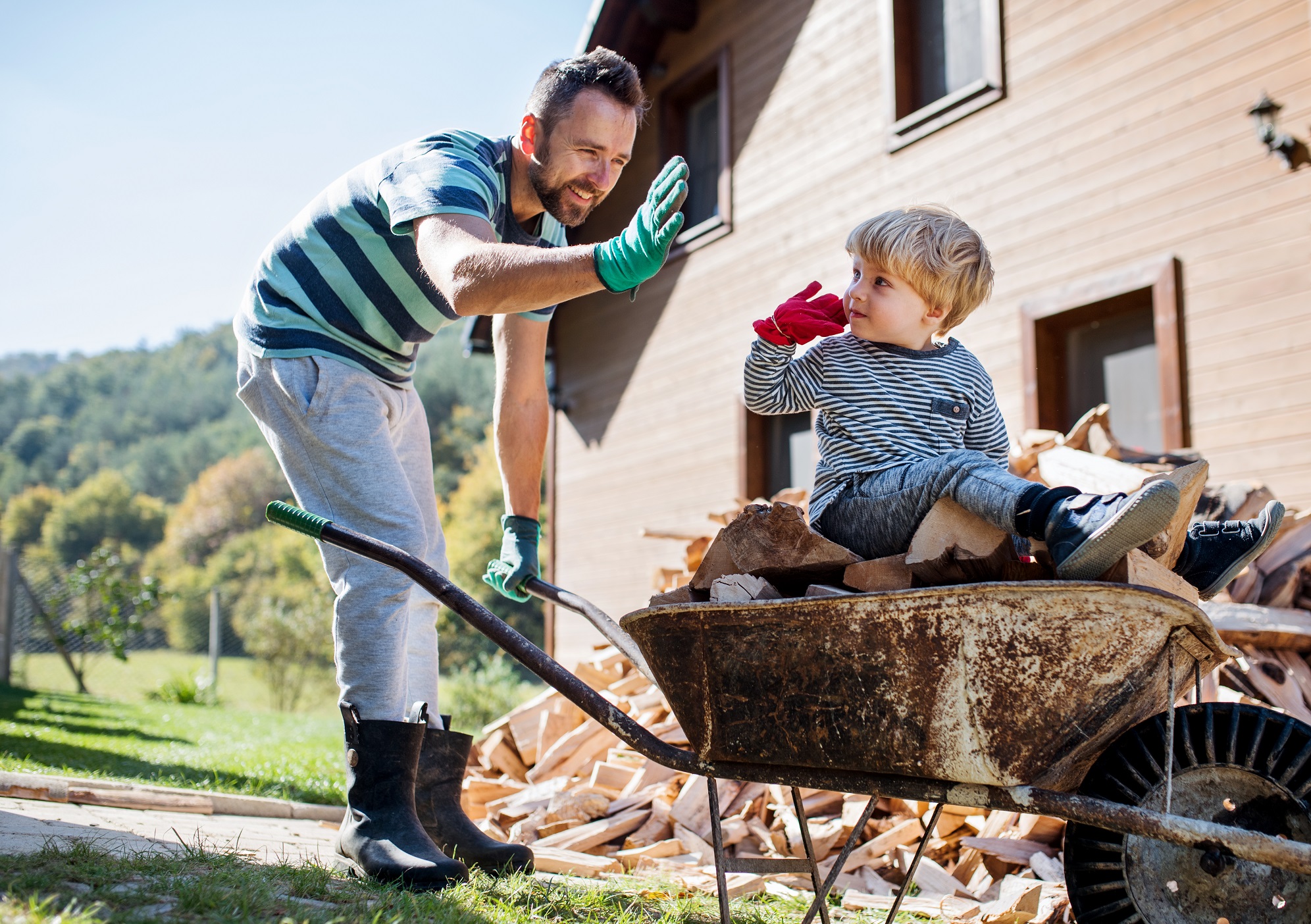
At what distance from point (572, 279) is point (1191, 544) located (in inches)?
50.0

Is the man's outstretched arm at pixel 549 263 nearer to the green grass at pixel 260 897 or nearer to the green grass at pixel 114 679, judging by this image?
the green grass at pixel 260 897

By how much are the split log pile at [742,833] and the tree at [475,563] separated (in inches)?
1026

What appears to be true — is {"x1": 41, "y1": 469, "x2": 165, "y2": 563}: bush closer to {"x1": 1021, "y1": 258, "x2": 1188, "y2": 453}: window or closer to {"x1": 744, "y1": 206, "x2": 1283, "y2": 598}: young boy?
{"x1": 1021, "y1": 258, "x2": 1188, "y2": 453}: window

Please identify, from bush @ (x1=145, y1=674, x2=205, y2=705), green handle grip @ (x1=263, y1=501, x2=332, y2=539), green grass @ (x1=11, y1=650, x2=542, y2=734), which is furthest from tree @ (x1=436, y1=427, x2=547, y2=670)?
green handle grip @ (x1=263, y1=501, x2=332, y2=539)

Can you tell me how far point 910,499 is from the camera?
1893 mm

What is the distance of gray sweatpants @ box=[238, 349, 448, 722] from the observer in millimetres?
2250

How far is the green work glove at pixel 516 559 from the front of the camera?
2.55 metres

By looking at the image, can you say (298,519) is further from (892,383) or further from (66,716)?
(66,716)

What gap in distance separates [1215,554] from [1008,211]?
4.71 m

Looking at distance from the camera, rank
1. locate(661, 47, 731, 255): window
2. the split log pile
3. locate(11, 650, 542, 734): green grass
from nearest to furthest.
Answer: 1. the split log pile
2. locate(661, 47, 731, 255): window
3. locate(11, 650, 542, 734): green grass

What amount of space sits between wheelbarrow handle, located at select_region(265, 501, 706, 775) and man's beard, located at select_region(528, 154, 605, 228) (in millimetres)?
999

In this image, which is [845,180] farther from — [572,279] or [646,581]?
[572,279]

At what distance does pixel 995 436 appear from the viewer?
2.24 m

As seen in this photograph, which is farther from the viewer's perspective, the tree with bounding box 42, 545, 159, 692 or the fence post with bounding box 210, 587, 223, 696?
the fence post with bounding box 210, 587, 223, 696
